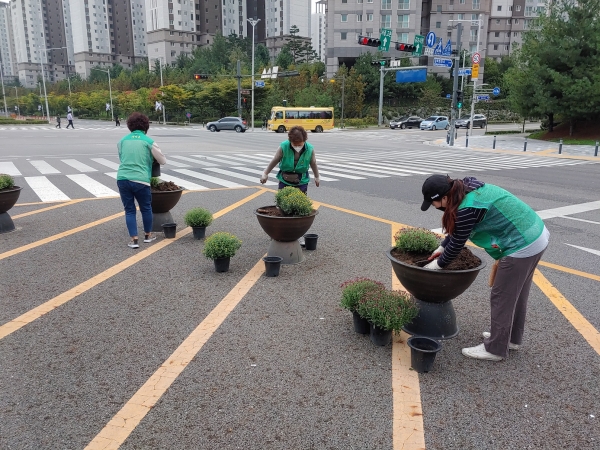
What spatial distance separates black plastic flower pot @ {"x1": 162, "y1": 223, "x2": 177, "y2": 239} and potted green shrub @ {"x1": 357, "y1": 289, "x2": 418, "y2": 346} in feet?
13.1

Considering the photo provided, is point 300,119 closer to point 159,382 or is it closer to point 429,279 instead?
point 429,279

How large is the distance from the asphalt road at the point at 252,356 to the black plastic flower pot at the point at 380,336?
0.09 metres

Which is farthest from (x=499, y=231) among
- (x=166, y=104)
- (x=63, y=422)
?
(x=166, y=104)

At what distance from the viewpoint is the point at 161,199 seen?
7207mm

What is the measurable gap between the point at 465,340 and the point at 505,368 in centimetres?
46

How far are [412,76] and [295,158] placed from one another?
5099 cm

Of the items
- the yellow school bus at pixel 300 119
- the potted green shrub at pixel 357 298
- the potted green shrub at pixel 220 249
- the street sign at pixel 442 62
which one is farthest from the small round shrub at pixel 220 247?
the yellow school bus at pixel 300 119

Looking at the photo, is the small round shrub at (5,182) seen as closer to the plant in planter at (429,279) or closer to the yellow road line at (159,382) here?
the yellow road line at (159,382)

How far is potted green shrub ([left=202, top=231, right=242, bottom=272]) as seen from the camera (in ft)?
18.1

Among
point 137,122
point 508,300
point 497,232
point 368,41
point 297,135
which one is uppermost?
point 368,41

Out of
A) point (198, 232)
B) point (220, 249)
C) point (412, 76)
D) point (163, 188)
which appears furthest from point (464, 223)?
point (412, 76)

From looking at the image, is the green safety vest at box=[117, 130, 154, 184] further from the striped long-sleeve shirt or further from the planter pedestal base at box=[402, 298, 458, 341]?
the striped long-sleeve shirt

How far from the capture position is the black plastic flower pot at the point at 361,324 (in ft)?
13.5

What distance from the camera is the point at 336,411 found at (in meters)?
3.11
